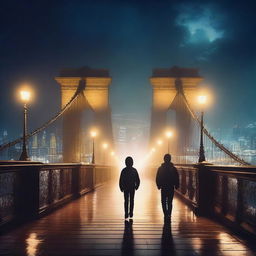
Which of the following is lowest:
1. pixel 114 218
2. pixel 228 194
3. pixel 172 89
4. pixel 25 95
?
pixel 114 218

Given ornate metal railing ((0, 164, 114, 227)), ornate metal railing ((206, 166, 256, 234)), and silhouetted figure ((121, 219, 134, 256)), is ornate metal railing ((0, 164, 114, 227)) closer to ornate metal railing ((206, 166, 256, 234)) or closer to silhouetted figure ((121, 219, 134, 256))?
silhouetted figure ((121, 219, 134, 256))

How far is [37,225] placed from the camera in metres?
6.81

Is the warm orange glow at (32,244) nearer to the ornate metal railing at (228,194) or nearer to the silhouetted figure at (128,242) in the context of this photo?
the silhouetted figure at (128,242)

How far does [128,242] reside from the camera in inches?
217

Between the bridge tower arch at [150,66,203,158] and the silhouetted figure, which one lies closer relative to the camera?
the silhouetted figure

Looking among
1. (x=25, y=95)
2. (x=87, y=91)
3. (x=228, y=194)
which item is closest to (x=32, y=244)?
(x=228, y=194)

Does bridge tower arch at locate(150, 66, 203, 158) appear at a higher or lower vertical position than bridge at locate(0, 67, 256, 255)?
higher

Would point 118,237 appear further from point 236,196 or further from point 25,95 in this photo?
point 25,95

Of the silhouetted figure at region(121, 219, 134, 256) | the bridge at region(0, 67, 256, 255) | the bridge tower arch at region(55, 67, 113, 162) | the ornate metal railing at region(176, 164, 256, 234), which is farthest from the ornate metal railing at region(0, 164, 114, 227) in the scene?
the bridge tower arch at region(55, 67, 113, 162)

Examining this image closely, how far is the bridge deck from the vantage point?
5.04 meters

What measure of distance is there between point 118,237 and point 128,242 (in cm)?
40

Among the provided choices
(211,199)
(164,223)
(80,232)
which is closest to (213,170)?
(211,199)

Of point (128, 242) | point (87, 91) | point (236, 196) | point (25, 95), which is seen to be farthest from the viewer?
point (87, 91)

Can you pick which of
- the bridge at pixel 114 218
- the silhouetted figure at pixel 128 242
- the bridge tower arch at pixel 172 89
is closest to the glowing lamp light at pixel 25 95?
the bridge at pixel 114 218
